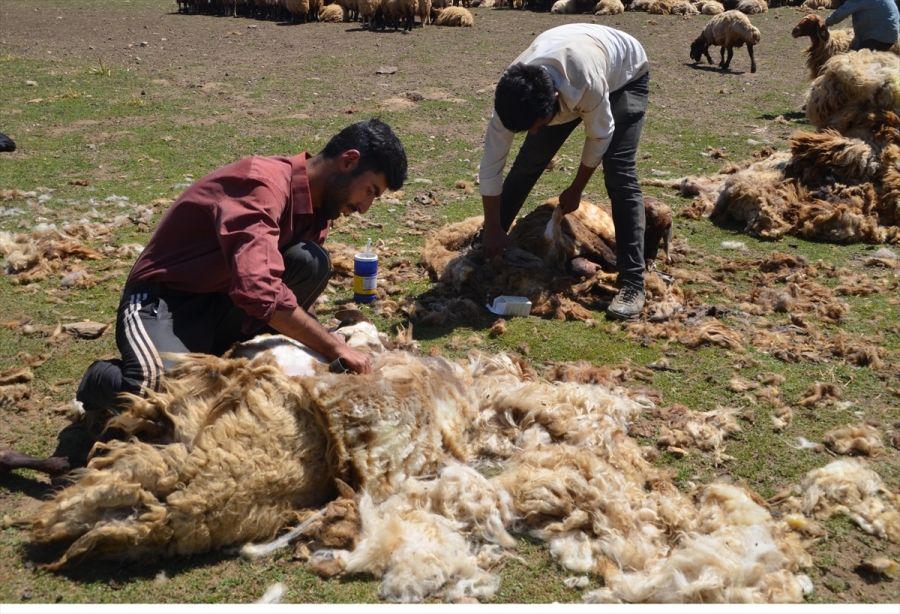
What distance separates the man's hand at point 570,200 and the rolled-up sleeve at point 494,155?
1.79ft

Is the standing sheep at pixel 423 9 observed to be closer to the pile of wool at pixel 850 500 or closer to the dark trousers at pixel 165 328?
the dark trousers at pixel 165 328

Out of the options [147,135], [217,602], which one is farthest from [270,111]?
[217,602]

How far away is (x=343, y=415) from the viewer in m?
3.01

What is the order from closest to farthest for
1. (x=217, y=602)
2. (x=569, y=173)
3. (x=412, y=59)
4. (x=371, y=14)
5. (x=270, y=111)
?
(x=217, y=602)
(x=569, y=173)
(x=270, y=111)
(x=412, y=59)
(x=371, y=14)

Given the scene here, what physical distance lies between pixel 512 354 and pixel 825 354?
6.48 ft

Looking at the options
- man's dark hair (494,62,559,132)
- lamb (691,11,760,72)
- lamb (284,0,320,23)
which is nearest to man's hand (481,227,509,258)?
man's dark hair (494,62,559,132)

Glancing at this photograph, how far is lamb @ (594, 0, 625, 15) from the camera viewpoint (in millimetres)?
23008

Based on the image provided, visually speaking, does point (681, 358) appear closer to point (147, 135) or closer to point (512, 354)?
point (512, 354)

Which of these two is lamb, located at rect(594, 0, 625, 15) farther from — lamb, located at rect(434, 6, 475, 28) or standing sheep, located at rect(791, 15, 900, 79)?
standing sheep, located at rect(791, 15, 900, 79)

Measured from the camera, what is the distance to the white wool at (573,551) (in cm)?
284

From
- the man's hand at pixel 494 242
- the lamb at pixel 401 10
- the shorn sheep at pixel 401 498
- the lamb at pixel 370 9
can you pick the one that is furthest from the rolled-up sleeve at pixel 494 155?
the lamb at pixel 370 9

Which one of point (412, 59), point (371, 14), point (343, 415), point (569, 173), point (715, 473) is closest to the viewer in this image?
point (343, 415)

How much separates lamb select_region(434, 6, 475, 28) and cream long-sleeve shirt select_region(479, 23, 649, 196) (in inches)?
668

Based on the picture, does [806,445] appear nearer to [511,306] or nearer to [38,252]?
[511,306]
